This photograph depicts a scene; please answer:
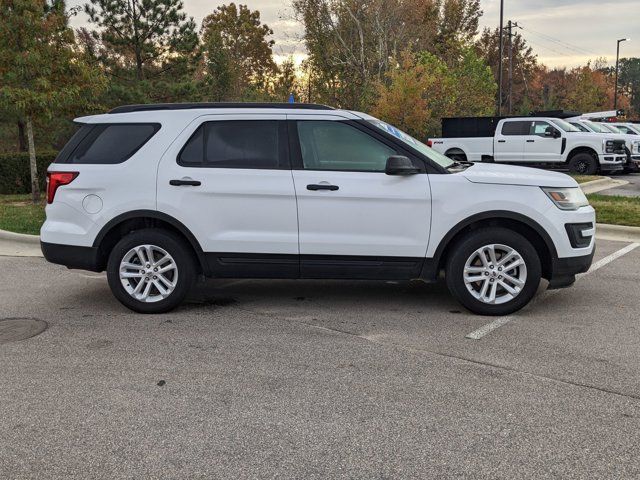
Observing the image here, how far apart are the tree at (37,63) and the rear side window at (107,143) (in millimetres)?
6991

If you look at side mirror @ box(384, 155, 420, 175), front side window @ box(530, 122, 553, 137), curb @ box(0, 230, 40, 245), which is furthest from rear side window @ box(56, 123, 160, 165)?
front side window @ box(530, 122, 553, 137)

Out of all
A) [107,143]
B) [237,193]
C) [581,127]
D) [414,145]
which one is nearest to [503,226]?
[414,145]

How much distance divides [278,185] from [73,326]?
2103 millimetres

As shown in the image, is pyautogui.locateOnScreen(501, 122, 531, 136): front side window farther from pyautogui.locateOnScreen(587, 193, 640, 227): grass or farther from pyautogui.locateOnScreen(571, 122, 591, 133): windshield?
pyautogui.locateOnScreen(587, 193, 640, 227): grass

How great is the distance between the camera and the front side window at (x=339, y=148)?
532 centimetres

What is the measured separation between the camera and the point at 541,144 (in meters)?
19.6

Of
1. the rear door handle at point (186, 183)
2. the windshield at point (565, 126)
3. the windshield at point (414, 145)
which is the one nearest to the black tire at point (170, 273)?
the rear door handle at point (186, 183)

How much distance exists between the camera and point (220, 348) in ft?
15.3

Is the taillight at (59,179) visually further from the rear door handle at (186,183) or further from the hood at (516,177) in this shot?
the hood at (516,177)

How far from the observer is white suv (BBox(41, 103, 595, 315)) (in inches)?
206

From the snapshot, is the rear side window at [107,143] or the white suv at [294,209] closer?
the white suv at [294,209]

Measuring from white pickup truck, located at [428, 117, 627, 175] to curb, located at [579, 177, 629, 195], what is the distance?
234 cm

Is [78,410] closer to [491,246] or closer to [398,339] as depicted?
[398,339]

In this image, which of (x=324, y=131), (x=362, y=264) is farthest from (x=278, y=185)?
(x=362, y=264)
